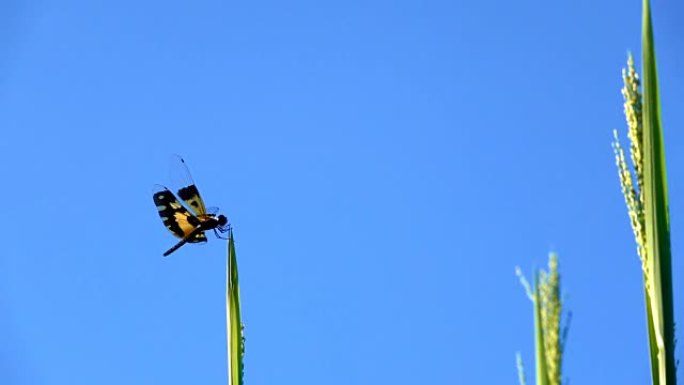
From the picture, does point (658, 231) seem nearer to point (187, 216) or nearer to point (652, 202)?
point (652, 202)

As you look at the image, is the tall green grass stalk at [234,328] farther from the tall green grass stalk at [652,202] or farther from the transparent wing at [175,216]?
the transparent wing at [175,216]

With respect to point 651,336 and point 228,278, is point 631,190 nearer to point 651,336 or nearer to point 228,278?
point 651,336

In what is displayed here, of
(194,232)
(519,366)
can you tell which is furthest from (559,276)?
(194,232)

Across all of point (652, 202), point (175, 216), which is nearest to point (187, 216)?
point (175, 216)

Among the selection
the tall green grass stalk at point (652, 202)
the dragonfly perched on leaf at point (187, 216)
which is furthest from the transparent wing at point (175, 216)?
the tall green grass stalk at point (652, 202)

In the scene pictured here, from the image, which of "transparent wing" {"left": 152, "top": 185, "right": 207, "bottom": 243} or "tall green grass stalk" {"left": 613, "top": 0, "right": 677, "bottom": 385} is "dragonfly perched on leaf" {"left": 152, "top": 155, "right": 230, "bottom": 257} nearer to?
"transparent wing" {"left": 152, "top": 185, "right": 207, "bottom": 243}

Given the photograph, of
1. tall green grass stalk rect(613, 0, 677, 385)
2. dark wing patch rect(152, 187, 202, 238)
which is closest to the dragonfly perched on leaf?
dark wing patch rect(152, 187, 202, 238)
